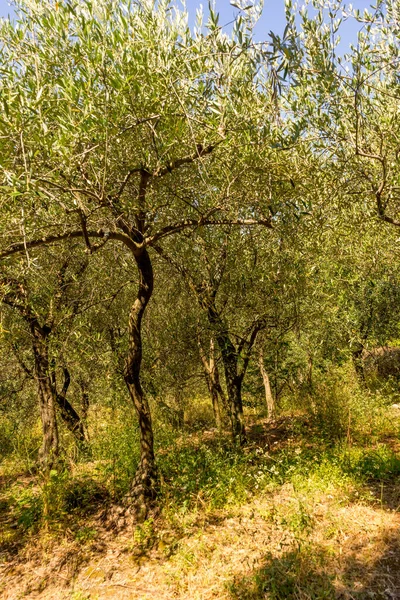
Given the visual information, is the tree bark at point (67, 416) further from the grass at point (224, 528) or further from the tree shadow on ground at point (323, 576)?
the tree shadow on ground at point (323, 576)

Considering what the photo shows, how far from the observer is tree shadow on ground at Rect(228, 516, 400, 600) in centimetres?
463

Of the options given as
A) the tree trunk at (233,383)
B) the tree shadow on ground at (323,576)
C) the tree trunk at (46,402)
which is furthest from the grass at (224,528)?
the tree trunk at (46,402)

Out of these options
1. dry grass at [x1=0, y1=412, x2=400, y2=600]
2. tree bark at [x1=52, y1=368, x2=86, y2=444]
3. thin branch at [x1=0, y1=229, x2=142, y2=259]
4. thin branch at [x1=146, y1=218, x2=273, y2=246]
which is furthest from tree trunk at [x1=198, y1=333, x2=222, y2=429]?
thin branch at [x1=0, y1=229, x2=142, y2=259]

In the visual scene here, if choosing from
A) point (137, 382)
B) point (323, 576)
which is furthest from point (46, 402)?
point (323, 576)

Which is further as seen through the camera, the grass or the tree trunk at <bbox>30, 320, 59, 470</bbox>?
the tree trunk at <bbox>30, 320, 59, 470</bbox>

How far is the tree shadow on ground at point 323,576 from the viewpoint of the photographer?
15.2ft

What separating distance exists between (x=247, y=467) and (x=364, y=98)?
747 cm

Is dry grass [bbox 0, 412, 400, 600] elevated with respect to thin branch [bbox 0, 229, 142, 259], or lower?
lower

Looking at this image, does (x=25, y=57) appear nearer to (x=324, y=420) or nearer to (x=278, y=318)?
(x=278, y=318)

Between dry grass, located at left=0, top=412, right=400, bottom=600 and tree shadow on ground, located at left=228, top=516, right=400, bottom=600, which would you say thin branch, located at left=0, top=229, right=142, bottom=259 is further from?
tree shadow on ground, located at left=228, top=516, right=400, bottom=600

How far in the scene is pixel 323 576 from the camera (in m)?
4.95

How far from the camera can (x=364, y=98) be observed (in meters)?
6.15

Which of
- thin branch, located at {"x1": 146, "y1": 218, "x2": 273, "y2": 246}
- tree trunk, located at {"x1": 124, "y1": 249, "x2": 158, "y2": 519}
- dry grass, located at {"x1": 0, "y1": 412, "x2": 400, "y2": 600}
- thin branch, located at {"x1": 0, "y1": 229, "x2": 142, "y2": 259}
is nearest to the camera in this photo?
dry grass, located at {"x1": 0, "y1": 412, "x2": 400, "y2": 600}

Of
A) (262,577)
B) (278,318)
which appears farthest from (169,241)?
(262,577)
